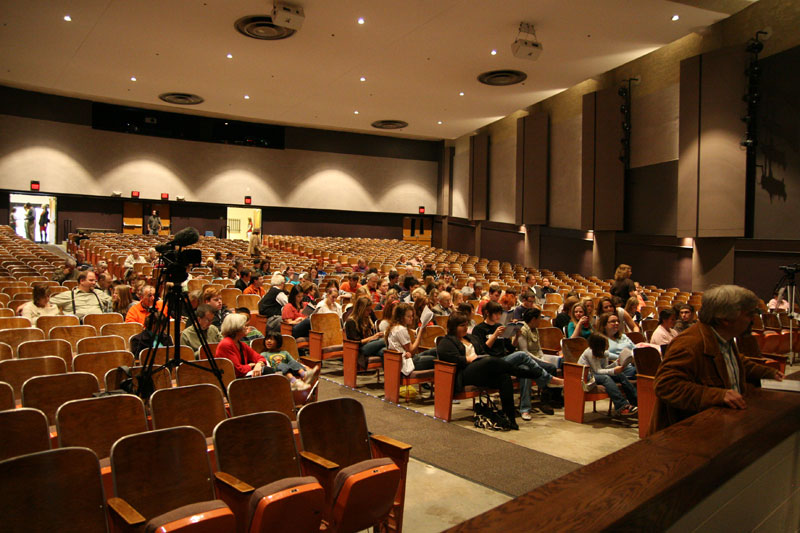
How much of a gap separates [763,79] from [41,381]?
46.3 ft

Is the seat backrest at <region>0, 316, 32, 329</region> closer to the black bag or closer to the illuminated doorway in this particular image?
the black bag

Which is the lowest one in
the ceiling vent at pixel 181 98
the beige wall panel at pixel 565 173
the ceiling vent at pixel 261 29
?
the beige wall panel at pixel 565 173

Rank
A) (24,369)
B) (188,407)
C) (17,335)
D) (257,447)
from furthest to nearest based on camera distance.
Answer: (17,335)
(24,369)
(188,407)
(257,447)

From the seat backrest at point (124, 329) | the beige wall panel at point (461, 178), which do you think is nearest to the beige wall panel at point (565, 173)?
the beige wall panel at point (461, 178)

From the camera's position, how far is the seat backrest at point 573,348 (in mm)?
6152

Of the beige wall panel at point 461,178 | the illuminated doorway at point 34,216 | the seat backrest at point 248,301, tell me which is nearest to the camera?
the seat backrest at point 248,301

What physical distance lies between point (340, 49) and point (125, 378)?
12.5 metres

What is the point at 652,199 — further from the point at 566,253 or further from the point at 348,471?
the point at 348,471

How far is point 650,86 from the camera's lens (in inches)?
604

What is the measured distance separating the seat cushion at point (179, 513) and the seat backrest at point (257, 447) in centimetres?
54

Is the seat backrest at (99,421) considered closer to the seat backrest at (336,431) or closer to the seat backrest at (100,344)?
the seat backrest at (336,431)

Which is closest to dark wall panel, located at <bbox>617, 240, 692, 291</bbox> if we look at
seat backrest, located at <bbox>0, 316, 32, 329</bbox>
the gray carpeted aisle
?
the gray carpeted aisle

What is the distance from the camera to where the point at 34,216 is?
2198cm

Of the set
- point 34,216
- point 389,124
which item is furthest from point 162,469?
point 34,216
